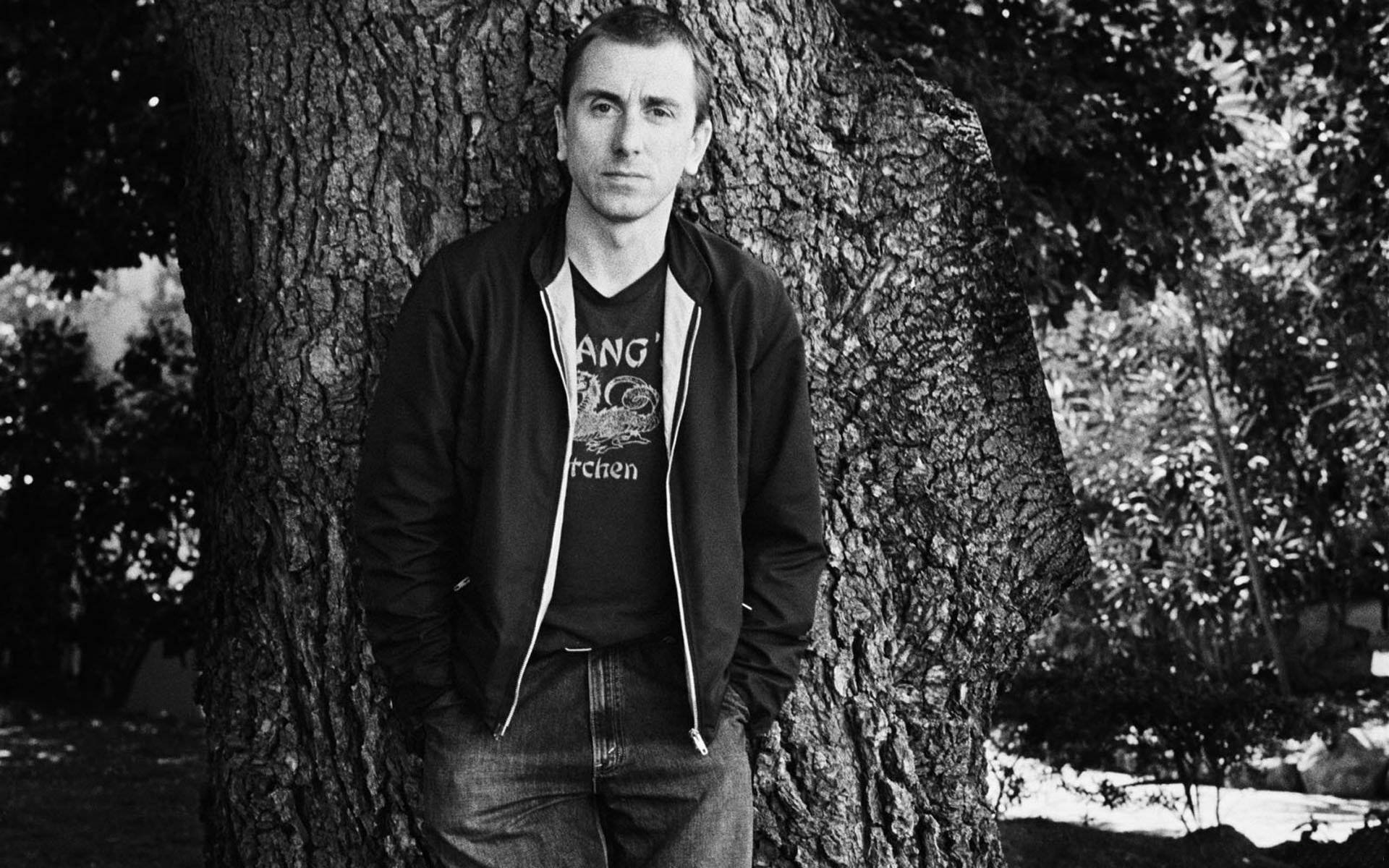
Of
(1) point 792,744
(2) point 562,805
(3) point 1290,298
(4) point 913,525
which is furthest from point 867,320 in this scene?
(3) point 1290,298

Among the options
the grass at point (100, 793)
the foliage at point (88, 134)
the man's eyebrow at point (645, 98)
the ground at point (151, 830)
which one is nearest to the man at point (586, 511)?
the man's eyebrow at point (645, 98)

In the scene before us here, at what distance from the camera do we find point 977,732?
3557mm

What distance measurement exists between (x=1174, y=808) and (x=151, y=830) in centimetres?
518

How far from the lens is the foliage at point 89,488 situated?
10.2 m

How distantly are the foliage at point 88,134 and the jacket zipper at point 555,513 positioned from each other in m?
4.63

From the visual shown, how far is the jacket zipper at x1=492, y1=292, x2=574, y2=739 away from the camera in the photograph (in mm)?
2729

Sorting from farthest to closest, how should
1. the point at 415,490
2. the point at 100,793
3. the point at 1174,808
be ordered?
1. the point at 100,793
2. the point at 1174,808
3. the point at 415,490

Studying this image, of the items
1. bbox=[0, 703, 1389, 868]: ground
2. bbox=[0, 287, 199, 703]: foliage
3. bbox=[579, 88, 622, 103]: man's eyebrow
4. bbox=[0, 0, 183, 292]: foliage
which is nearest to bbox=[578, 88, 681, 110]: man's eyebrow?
bbox=[579, 88, 622, 103]: man's eyebrow

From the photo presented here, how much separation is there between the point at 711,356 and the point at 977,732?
4.04 feet

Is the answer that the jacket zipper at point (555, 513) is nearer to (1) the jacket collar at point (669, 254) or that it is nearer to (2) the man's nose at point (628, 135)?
(1) the jacket collar at point (669, 254)

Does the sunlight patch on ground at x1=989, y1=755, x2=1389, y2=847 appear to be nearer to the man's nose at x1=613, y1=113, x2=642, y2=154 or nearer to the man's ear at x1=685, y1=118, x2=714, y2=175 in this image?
the man's ear at x1=685, y1=118, x2=714, y2=175

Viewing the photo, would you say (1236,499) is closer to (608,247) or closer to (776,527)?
(776,527)

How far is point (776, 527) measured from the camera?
2916 millimetres

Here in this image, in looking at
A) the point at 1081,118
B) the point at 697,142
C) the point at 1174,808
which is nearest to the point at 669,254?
the point at 697,142
